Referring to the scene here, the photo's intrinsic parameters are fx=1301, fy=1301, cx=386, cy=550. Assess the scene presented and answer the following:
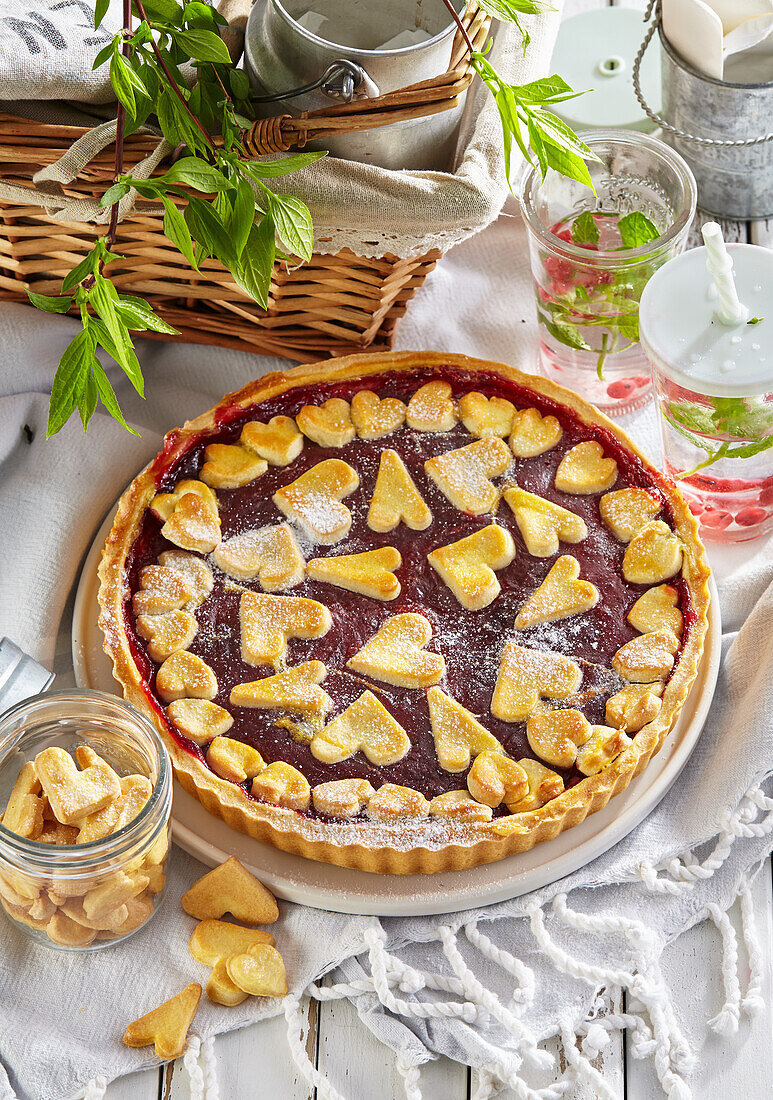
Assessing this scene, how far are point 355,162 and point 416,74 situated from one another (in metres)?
0.15

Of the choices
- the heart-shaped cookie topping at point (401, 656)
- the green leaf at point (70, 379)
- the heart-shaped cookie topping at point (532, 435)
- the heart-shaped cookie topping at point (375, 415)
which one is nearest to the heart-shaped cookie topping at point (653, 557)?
the heart-shaped cookie topping at point (532, 435)

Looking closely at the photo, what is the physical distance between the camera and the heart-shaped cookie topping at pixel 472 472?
2.08 meters

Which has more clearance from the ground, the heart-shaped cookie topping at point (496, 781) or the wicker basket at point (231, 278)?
the wicker basket at point (231, 278)

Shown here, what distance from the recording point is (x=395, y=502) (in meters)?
2.09

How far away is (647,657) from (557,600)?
0.53ft

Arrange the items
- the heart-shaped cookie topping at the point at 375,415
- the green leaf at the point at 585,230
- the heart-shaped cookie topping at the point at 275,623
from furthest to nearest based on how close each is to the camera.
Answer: the green leaf at the point at 585,230, the heart-shaped cookie topping at the point at 375,415, the heart-shaped cookie topping at the point at 275,623

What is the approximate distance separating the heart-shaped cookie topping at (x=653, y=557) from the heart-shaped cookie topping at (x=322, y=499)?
0.45 metres

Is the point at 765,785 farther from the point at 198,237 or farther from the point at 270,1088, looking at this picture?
the point at 198,237

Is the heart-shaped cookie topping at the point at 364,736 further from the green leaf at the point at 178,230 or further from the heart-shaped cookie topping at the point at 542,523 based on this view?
the green leaf at the point at 178,230

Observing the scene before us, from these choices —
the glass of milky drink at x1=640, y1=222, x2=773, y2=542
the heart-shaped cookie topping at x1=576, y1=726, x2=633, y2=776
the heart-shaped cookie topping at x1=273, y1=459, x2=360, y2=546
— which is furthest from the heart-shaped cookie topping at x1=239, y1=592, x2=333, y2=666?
the glass of milky drink at x1=640, y1=222, x2=773, y2=542

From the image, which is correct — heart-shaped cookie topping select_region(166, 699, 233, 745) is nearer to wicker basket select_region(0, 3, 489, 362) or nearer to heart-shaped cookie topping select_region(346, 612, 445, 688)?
heart-shaped cookie topping select_region(346, 612, 445, 688)

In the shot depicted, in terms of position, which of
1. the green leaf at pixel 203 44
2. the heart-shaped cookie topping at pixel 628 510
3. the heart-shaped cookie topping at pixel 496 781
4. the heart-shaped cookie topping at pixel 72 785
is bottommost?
the heart-shaped cookie topping at pixel 72 785

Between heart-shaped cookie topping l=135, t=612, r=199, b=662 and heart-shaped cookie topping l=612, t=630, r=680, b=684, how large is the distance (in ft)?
2.10

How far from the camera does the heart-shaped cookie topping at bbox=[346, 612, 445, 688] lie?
1.91 metres
